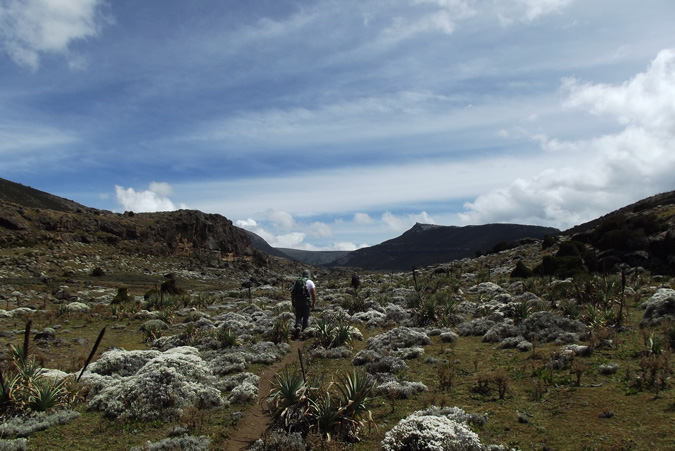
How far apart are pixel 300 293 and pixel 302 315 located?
1.24 metres

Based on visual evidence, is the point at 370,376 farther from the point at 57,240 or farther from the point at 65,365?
the point at 57,240

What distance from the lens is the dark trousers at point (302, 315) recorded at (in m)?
14.9

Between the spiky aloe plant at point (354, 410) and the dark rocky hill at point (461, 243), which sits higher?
the dark rocky hill at point (461, 243)

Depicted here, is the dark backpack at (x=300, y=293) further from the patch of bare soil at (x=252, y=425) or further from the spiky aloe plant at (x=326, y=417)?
the spiky aloe plant at (x=326, y=417)

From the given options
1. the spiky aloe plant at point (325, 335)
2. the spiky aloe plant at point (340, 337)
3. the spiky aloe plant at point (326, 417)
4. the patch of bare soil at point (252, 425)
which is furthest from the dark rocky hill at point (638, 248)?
the spiky aloe plant at point (326, 417)

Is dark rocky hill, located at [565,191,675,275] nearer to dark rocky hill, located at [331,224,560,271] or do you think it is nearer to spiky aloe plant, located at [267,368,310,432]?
spiky aloe plant, located at [267,368,310,432]

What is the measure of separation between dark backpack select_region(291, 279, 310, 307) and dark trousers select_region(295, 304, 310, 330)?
22 cm

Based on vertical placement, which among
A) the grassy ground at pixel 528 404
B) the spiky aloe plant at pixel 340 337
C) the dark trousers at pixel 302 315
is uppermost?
the dark trousers at pixel 302 315

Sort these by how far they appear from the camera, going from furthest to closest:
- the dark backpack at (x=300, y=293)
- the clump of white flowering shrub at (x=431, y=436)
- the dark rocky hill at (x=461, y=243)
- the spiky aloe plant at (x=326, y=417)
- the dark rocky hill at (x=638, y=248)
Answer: the dark rocky hill at (x=461, y=243)
the dark rocky hill at (x=638, y=248)
the dark backpack at (x=300, y=293)
the spiky aloe plant at (x=326, y=417)
the clump of white flowering shrub at (x=431, y=436)

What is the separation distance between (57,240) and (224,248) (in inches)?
1879

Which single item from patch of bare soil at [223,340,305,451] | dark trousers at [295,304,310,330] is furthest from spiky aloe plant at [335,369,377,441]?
dark trousers at [295,304,310,330]

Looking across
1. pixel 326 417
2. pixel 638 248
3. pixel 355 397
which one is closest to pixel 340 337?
pixel 355 397

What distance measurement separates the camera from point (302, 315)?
15234 millimetres

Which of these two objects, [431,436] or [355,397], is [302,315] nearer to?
[355,397]
